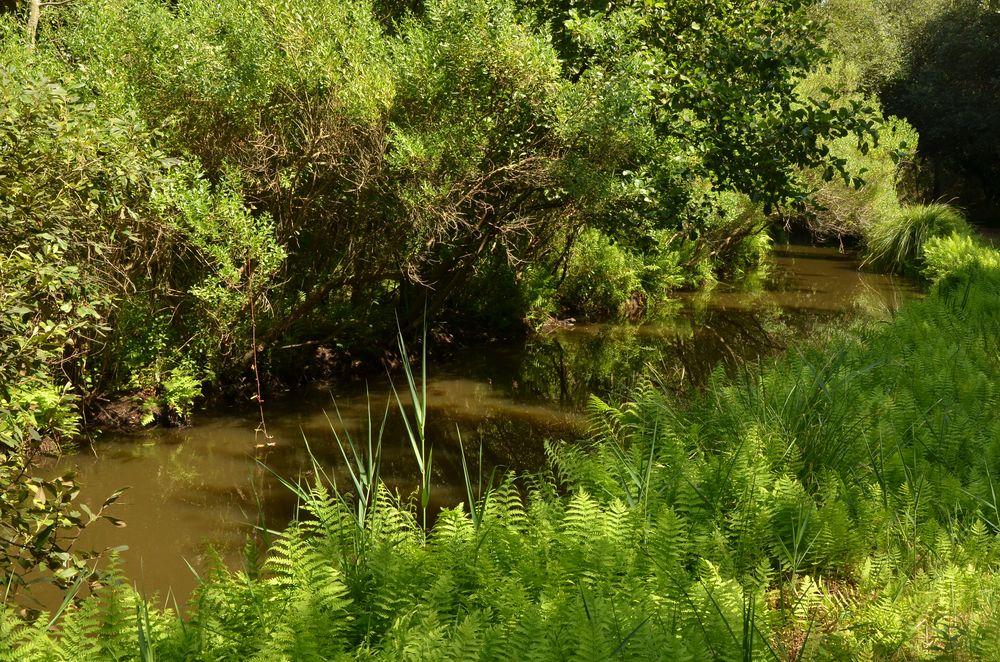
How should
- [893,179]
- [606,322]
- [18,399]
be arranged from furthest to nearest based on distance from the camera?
1. [893,179]
2. [606,322]
3. [18,399]

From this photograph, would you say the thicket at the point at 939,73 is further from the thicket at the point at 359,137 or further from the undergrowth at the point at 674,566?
the undergrowth at the point at 674,566

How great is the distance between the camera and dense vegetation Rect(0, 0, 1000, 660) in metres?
3.16

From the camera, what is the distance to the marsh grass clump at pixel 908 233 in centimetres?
2005

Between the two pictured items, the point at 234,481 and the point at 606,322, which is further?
the point at 606,322

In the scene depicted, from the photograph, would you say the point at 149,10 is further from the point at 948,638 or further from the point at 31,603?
the point at 948,638

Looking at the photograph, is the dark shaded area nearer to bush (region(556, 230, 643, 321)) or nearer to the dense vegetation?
the dense vegetation

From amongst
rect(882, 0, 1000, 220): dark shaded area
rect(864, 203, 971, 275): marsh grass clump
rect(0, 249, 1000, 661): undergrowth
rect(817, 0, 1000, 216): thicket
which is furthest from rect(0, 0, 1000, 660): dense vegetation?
rect(817, 0, 1000, 216): thicket

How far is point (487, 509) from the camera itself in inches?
157

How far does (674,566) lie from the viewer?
3367 mm

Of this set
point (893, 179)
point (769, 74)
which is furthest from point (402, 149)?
point (893, 179)

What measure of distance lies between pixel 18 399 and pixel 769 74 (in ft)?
27.3

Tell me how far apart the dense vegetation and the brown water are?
510 millimetres

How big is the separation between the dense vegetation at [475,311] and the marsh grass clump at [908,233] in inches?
113

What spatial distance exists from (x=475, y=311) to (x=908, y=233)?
1255 centimetres
